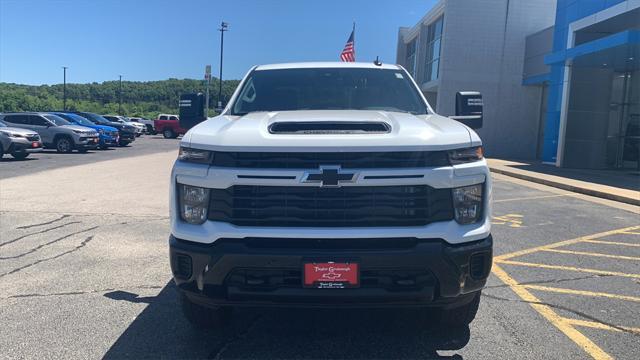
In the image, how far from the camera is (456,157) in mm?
3127

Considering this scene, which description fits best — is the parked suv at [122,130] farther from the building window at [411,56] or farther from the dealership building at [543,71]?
the building window at [411,56]

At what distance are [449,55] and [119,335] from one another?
28.1 m

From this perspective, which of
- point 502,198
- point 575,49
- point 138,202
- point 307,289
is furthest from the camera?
point 575,49

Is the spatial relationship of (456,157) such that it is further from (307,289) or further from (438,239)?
(307,289)

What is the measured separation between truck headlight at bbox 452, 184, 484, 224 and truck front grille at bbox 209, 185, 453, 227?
0.05 m

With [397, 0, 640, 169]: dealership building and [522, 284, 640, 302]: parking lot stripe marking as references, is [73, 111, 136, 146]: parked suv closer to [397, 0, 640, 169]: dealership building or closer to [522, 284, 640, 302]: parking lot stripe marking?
[397, 0, 640, 169]: dealership building

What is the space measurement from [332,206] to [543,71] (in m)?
27.4

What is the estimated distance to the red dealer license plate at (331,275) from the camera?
2.93m

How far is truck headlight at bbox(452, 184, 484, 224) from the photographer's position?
10.1ft

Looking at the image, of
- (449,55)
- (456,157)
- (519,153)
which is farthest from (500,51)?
(456,157)

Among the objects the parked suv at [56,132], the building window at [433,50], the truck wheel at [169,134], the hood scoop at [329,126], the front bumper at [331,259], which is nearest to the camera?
the front bumper at [331,259]

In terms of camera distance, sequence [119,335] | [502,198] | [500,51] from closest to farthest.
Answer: [119,335]
[502,198]
[500,51]

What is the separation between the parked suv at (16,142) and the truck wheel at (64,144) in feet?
11.6

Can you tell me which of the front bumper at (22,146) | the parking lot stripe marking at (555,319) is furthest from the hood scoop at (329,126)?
the front bumper at (22,146)
